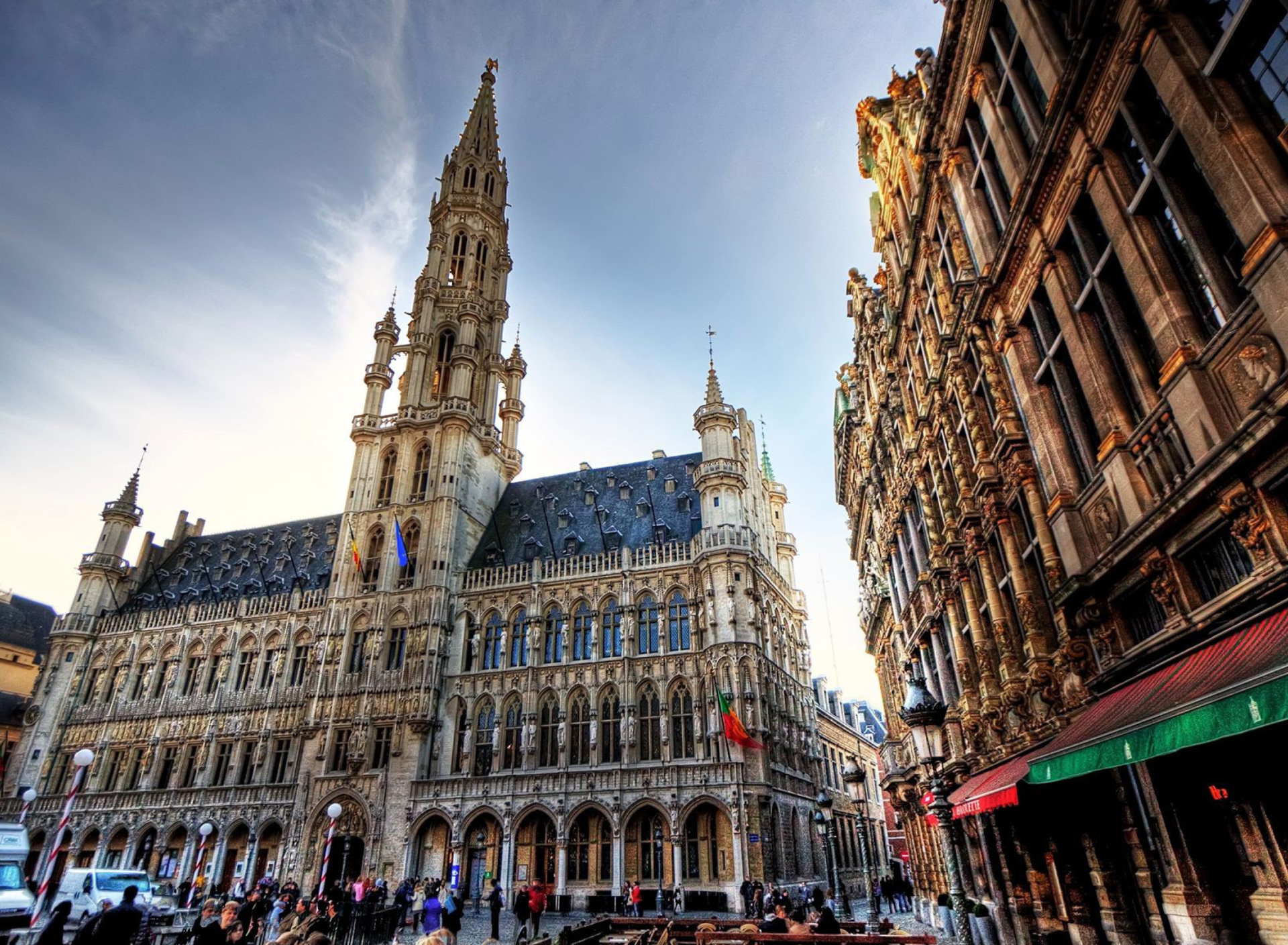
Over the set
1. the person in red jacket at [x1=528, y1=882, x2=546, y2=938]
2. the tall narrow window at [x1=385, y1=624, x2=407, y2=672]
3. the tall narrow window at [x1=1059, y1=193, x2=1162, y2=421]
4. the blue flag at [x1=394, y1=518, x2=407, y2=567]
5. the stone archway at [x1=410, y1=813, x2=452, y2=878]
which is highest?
the blue flag at [x1=394, y1=518, x2=407, y2=567]

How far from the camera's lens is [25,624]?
6394 cm

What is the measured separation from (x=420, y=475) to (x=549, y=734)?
20.1 m

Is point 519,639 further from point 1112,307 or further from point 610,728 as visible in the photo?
point 1112,307

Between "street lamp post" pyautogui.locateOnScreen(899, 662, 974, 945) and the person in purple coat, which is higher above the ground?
"street lamp post" pyautogui.locateOnScreen(899, 662, 974, 945)

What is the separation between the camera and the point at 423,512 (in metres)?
46.2

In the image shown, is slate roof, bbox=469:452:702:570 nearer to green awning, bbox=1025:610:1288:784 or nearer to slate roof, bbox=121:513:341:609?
slate roof, bbox=121:513:341:609

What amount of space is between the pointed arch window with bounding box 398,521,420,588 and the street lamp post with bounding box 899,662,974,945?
35821mm

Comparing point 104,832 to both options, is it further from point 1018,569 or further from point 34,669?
point 1018,569

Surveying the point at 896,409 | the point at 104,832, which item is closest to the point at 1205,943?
the point at 896,409

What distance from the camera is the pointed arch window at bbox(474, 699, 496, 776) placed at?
38906 millimetres

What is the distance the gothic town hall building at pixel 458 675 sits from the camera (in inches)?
1410

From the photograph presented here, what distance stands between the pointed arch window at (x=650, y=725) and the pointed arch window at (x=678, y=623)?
9.25 ft

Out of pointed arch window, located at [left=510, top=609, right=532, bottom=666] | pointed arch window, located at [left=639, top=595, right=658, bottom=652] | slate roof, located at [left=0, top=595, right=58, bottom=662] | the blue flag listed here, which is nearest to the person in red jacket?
pointed arch window, located at [left=639, top=595, right=658, bottom=652]

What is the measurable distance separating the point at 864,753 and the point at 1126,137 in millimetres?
70118
